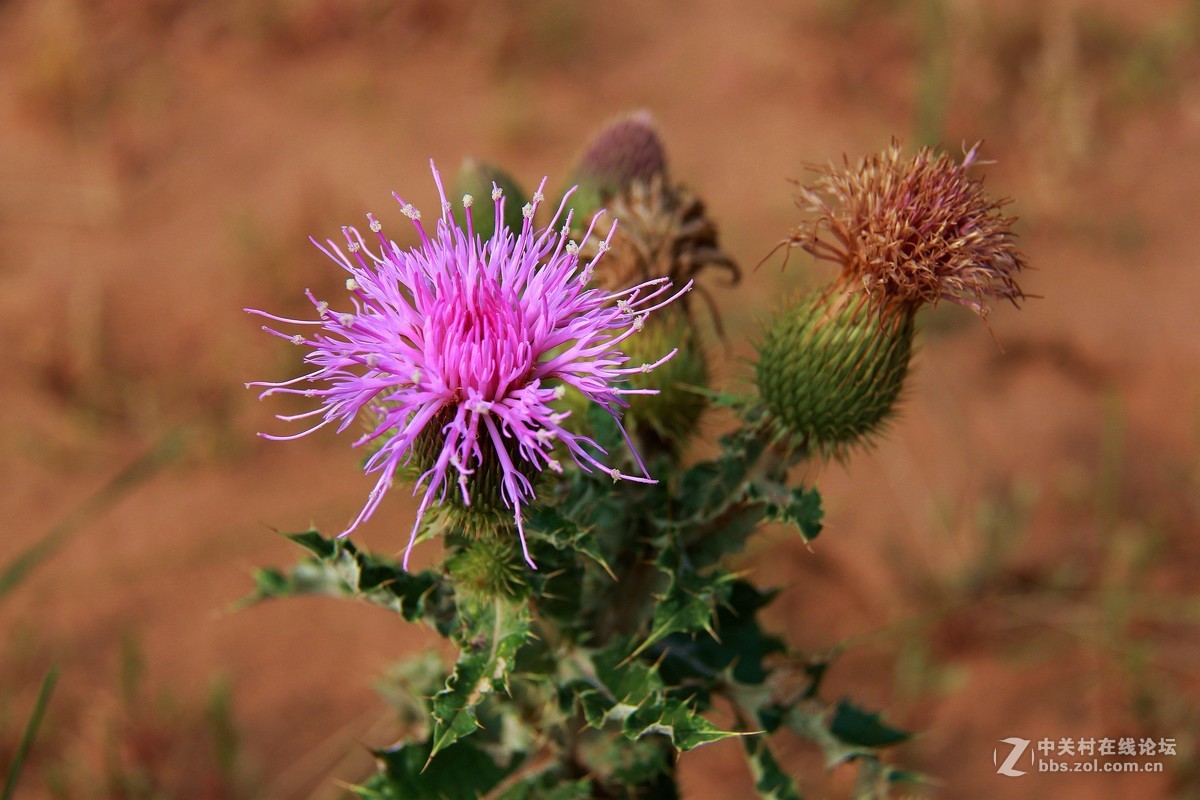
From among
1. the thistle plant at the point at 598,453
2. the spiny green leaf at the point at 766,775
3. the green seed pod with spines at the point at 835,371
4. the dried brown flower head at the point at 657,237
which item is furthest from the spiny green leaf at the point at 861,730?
the dried brown flower head at the point at 657,237

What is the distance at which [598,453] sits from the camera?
7.88 ft

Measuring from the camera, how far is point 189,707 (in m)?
5.04

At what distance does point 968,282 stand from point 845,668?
153 inches

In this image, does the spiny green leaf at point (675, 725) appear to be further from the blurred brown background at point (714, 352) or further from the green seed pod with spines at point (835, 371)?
the blurred brown background at point (714, 352)

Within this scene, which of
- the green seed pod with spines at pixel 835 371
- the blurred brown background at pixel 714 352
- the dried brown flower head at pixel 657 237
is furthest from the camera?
the blurred brown background at pixel 714 352

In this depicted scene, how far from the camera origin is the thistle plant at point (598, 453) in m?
2.02

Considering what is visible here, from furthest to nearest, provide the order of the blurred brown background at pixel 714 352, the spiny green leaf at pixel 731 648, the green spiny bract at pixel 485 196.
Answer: the blurred brown background at pixel 714 352, the green spiny bract at pixel 485 196, the spiny green leaf at pixel 731 648

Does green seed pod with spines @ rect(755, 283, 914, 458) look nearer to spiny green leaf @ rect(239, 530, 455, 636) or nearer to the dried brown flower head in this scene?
the dried brown flower head

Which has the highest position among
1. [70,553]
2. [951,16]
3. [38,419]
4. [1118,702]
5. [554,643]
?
[951,16]

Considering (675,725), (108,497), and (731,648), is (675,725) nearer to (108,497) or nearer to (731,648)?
(731,648)

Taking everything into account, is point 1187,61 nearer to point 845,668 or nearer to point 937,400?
point 937,400

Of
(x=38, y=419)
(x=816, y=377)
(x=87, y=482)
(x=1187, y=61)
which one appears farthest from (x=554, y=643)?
(x=1187, y=61)

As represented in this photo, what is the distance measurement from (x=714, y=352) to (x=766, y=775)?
1946 millimetres

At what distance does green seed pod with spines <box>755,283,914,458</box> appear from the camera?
2.47 metres
